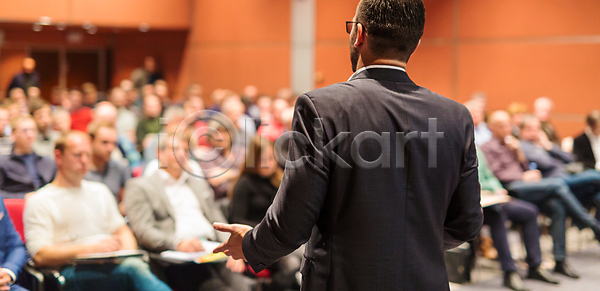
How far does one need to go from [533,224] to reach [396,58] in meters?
3.91

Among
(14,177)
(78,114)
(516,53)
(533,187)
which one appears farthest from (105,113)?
(516,53)

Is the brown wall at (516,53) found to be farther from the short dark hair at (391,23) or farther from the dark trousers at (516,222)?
the short dark hair at (391,23)

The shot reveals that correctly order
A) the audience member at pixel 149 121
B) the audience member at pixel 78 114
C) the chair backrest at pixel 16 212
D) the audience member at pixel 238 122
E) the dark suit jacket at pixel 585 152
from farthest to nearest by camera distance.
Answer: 1. the audience member at pixel 78 114
2. the audience member at pixel 149 121
3. the audience member at pixel 238 122
4. the dark suit jacket at pixel 585 152
5. the chair backrest at pixel 16 212

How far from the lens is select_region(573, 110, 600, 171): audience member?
5633mm

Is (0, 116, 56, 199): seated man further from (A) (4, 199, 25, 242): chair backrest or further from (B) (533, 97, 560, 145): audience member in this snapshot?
(B) (533, 97, 560, 145): audience member

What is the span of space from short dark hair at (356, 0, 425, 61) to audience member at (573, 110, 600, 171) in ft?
16.7

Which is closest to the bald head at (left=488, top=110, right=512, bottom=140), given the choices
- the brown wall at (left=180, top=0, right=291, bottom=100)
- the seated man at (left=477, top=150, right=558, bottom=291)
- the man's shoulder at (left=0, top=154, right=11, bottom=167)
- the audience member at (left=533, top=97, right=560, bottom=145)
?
the seated man at (left=477, top=150, right=558, bottom=291)

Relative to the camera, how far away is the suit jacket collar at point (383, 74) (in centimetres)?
131

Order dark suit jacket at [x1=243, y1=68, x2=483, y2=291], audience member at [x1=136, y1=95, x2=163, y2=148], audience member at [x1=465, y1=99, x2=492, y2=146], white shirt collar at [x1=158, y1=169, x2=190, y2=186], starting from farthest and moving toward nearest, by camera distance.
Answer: audience member at [x1=136, y1=95, x2=163, y2=148], audience member at [x1=465, y1=99, x2=492, y2=146], white shirt collar at [x1=158, y1=169, x2=190, y2=186], dark suit jacket at [x1=243, y1=68, x2=483, y2=291]

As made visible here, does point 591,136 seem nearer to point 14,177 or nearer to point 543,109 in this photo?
point 543,109

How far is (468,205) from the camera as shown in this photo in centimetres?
139

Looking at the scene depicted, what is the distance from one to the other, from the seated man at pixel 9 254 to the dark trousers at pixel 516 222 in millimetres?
3460

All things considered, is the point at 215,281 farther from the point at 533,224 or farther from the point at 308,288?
the point at 533,224

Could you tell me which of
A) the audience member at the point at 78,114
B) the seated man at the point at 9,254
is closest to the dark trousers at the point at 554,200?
the seated man at the point at 9,254
